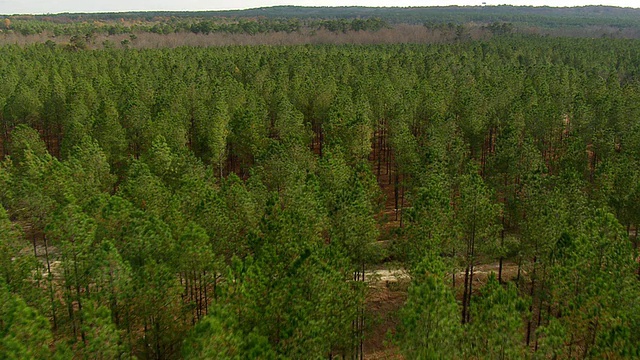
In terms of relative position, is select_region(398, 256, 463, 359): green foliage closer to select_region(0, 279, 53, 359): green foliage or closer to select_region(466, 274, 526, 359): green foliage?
select_region(466, 274, 526, 359): green foliage

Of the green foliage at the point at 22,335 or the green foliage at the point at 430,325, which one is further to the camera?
the green foliage at the point at 430,325

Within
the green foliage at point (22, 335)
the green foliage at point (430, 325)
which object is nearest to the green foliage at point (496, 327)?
the green foliage at point (430, 325)

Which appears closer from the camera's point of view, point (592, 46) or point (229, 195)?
point (229, 195)

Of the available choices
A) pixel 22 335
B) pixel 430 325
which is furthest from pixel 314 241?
pixel 22 335

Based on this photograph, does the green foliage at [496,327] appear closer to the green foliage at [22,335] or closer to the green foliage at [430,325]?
the green foliage at [430,325]

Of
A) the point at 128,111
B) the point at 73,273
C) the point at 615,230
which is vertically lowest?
the point at 73,273

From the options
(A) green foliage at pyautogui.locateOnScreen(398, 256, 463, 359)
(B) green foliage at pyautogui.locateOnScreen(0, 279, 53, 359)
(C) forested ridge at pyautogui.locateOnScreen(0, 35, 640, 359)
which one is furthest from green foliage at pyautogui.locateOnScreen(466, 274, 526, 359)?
(B) green foliage at pyautogui.locateOnScreen(0, 279, 53, 359)

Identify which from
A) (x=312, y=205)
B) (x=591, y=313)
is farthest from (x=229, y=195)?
(x=591, y=313)

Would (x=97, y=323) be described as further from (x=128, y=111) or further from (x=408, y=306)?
(x=128, y=111)
